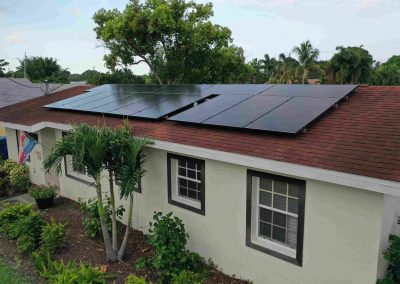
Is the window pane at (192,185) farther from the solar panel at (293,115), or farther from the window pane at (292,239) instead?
the window pane at (292,239)

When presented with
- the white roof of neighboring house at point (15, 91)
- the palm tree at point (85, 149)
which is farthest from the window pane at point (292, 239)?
the white roof of neighboring house at point (15, 91)

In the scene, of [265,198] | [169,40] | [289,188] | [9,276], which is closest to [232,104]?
[265,198]

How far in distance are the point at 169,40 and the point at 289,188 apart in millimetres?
23295

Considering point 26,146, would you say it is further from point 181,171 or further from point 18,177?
point 181,171

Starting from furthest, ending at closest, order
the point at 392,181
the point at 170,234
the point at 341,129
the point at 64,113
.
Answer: the point at 64,113
the point at 170,234
the point at 341,129
the point at 392,181

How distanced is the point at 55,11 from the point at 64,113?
6.82m

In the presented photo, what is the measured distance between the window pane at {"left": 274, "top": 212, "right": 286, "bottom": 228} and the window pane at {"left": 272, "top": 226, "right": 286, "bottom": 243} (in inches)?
3.8

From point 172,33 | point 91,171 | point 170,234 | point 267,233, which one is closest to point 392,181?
point 267,233

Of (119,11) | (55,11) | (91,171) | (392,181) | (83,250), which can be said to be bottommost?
(83,250)

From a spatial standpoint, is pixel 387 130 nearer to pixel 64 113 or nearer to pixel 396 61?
pixel 64 113

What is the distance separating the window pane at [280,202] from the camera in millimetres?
6316

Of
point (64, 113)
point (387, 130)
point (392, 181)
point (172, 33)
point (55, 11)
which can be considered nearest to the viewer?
point (392, 181)

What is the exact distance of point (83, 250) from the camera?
8273mm

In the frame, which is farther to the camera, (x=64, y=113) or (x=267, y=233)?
(x=64, y=113)
